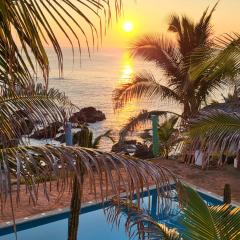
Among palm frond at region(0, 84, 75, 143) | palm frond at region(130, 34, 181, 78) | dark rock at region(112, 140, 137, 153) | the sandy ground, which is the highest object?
palm frond at region(130, 34, 181, 78)

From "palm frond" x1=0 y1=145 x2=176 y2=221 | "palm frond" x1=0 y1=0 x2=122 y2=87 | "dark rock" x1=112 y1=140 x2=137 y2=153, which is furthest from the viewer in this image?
"dark rock" x1=112 y1=140 x2=137 y2=153

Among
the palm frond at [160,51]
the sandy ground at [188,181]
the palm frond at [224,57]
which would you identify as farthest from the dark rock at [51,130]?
the palm frond at [160,51]

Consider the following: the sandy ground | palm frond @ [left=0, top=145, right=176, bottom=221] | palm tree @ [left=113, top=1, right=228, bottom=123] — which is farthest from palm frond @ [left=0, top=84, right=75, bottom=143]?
palm tree @ [left=113, top=1, right=228, bottom=123]

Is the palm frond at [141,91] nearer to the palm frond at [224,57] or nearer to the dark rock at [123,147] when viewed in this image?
the dark rock at [123,147]

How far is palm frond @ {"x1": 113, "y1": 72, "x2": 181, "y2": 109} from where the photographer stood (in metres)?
10.9

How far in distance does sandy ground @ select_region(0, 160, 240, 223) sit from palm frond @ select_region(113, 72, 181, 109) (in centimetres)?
197

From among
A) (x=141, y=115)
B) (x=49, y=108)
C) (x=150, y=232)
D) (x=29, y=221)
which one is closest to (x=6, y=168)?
(x=150, y=232)

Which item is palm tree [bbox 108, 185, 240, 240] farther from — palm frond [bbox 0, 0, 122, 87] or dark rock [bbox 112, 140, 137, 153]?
dark rock [bbox 112, 140, 137, 153]

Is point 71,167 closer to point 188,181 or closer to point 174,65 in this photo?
point 188,181

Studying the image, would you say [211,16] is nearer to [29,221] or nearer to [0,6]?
[29,221]

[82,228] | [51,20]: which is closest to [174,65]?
[82,228]

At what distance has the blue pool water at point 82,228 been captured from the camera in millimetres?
6941

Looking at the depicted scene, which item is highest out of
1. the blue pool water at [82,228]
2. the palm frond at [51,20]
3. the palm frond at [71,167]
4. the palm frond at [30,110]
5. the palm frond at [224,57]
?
the palm frond at [224,57]

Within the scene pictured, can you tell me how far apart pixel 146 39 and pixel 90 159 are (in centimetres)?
949
